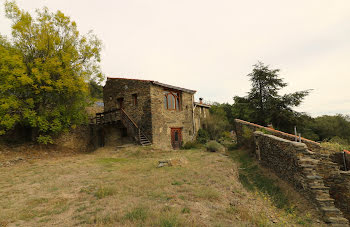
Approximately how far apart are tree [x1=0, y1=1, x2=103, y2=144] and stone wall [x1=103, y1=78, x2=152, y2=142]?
372 centimetres

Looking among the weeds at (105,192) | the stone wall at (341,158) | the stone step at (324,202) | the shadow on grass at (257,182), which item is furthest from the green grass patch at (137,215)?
the stone wall at (341,158)

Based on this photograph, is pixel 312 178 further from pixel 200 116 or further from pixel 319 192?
pixel 200 116

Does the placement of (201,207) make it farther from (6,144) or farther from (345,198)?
(6,144)

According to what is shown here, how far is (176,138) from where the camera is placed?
60.6ft

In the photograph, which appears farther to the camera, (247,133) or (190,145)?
(190,145)

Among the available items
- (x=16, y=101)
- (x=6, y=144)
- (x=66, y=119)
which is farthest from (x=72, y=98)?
(x=6, y=144)

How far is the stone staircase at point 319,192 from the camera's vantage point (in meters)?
5.61

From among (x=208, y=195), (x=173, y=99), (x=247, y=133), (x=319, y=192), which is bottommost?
(x=319, y=192)

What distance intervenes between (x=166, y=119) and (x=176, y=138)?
240 centimetres

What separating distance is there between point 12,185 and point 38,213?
13.2 feet

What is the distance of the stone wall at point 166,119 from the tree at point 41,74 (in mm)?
6174

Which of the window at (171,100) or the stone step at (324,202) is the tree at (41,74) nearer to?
the window at (171,100)

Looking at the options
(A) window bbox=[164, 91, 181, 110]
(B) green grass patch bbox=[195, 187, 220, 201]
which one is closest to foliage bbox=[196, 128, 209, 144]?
(A) window bbox=[164, 91, 181, 110]

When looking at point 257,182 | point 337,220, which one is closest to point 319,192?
point 337,220
